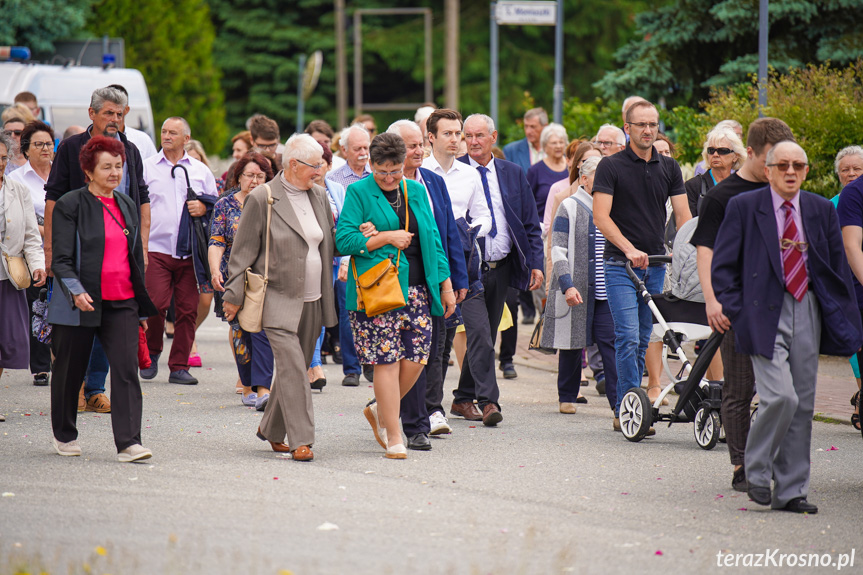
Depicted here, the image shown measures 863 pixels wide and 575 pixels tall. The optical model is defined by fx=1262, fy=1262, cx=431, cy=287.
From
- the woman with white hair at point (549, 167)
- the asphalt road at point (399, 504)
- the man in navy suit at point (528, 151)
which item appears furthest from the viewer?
the man in navy suit at point (528, 151)

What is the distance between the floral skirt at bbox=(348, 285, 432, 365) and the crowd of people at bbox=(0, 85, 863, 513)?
0.04ft

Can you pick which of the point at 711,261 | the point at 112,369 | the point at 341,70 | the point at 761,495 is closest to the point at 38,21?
the point at 341,70

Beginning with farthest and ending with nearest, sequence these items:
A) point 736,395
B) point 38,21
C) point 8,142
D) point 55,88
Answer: point 38,21, point 55,88, point 8,142, point 736,395

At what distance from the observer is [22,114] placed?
1223 centimetres

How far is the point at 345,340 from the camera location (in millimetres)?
11617

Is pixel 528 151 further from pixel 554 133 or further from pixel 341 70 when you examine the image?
pixel 341 70

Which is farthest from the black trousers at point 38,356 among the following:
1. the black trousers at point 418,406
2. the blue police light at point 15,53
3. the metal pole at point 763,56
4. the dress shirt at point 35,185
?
the blue police light at point 15,53

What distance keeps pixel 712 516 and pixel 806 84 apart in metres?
9.81

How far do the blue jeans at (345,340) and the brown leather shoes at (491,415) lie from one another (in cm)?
246

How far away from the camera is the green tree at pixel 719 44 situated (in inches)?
794

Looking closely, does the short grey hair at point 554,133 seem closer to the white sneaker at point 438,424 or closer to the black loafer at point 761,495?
the white sneaker at point 438,424

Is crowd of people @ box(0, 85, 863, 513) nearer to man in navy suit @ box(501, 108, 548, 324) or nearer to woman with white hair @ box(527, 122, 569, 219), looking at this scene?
woman with white hair @ box(527, 122, 569, 219)

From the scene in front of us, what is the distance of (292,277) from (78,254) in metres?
1.28

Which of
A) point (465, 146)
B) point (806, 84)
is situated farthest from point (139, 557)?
point (806, 84)
